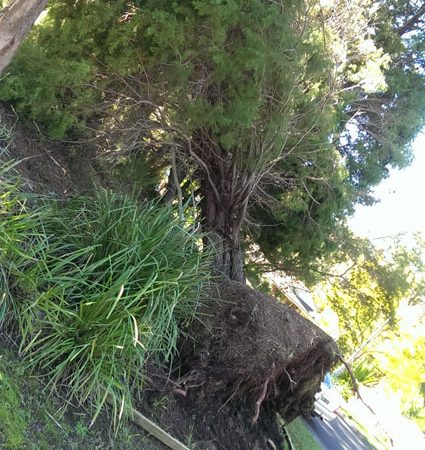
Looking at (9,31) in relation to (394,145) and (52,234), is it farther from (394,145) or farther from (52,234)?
(394,145)

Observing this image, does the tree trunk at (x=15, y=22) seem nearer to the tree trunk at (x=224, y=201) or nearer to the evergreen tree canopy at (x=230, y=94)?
the evergreen tree canopy at (x=230, y=94)

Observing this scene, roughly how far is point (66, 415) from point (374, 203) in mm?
8945

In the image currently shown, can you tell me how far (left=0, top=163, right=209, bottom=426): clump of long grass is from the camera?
472 cm

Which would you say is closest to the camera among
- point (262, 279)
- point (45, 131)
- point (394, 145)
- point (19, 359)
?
point (19, 359)

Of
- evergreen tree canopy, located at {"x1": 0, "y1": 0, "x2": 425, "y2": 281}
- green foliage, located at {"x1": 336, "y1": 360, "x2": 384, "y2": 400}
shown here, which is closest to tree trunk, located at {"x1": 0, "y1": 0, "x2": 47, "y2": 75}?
evergreen tree canopy, located at {"x1": 0, "y1": 0, "x2": 425, "y2": 281}

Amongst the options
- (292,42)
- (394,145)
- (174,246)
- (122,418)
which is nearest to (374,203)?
(394,145)

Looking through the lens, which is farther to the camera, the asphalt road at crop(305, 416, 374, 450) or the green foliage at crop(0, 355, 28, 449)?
the asphalt road at crop(305, 416, 374, 450)

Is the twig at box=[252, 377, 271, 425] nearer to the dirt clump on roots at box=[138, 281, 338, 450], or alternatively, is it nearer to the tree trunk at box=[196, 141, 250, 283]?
the dirt clump on roots at box=[138, 281, 338, 450]

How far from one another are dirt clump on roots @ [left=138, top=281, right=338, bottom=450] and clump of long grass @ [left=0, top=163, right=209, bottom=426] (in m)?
0.79

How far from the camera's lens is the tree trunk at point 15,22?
4707 mm

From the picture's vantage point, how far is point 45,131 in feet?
23.3

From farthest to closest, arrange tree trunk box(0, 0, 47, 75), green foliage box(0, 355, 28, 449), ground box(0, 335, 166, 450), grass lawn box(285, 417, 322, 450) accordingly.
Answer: grass lawn box(285, 417, 322, 450)
tree trunk box(0, 0, 47, 75)
ground box(0, 335, 166, 450)
green foliage box(0, 355, 28, 449)

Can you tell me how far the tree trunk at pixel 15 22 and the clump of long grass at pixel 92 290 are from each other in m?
1.27

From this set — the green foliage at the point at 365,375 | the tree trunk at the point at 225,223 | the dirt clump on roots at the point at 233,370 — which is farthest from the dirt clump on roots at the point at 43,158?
the green foliage at the point at 365,375
